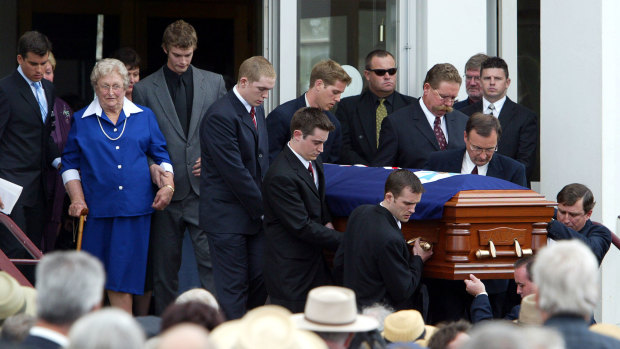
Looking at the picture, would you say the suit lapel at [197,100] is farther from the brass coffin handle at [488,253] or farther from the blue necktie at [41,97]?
the brass coffin handle at [488,253]

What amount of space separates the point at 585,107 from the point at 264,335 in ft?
19.5

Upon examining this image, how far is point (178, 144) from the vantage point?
26.3 feet

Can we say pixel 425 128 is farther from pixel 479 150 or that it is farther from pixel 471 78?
pixel 471 78

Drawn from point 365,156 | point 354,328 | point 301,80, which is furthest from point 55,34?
point 354,328

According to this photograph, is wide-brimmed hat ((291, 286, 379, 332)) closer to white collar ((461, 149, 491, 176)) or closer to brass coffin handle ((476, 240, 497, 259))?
brass coffin handle ((476, 240, 497, 259))

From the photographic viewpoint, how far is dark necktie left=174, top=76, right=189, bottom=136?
8141 mm

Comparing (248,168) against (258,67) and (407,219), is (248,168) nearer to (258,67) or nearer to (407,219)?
(258,67)

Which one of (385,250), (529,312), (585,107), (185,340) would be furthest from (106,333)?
(585,107)

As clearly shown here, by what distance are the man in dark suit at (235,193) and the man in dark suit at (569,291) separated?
3.53 meters

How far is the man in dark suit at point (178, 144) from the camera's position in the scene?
7.80 metres

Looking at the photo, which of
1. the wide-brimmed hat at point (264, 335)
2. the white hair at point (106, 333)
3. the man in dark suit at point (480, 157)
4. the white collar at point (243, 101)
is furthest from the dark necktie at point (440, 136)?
the white hair at point (106, 333)

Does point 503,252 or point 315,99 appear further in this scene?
point 315,99

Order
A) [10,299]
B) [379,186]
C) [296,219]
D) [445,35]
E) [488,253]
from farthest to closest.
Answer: [445,35], [379,186], [296,219], [488,253], [10,299]

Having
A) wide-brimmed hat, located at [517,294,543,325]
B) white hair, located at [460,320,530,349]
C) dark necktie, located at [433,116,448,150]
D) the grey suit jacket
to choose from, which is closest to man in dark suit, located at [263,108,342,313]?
the grey suit jacket
